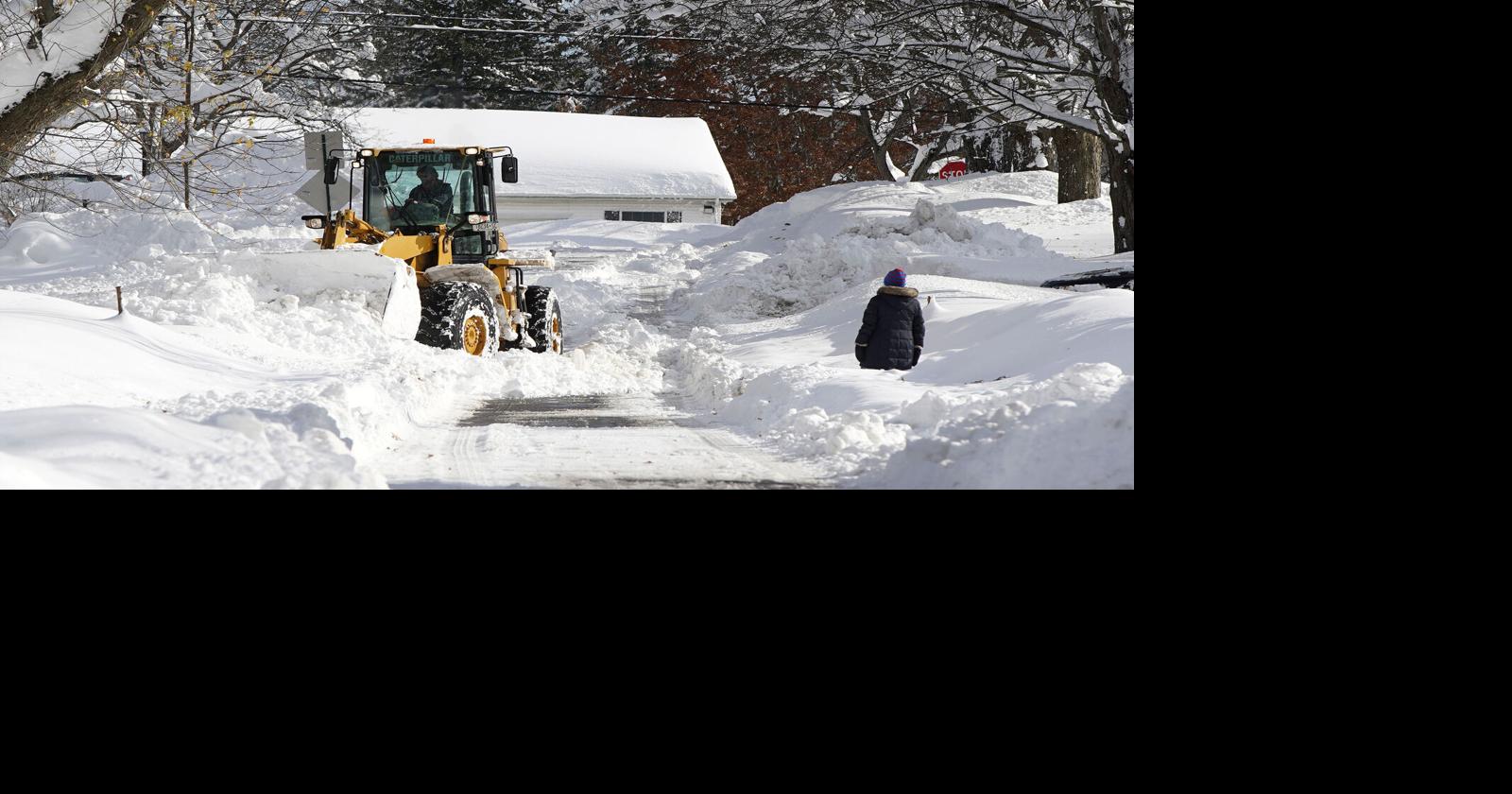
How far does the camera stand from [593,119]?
1179 inches

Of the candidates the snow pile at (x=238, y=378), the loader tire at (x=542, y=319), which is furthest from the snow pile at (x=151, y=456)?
the loader tire at (x=542, y=319)

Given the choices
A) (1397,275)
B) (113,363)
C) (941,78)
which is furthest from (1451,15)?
(941,78)

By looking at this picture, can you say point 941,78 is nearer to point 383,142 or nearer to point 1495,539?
point 383,142

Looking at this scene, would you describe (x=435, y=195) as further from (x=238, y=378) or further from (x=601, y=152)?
(x=601, y=152)

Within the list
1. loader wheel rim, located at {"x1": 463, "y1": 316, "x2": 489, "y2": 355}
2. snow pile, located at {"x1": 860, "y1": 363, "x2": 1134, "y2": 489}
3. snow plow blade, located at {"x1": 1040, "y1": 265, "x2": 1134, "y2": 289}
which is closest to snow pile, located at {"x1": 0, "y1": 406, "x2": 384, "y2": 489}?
snow pile, located at {"x1": 860, "y1": 363, "x2": 1134, "y2": 489}

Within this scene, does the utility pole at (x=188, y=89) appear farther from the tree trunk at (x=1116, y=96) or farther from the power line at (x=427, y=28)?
the tree trunk at (x=1116, y=96)

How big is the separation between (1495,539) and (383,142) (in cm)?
2171

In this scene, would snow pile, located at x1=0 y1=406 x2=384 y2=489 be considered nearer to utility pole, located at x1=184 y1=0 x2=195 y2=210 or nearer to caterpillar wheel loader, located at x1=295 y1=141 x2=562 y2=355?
utility pole, located at x1=184 y1=0 x2=195 y2=210

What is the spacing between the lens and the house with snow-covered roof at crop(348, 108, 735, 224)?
29781 millimetres

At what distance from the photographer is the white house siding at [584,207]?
3092cm

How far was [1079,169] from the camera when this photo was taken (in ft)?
86.4

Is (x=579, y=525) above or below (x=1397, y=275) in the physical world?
below

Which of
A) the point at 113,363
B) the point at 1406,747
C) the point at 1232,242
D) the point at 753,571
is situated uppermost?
the point at 1232,242

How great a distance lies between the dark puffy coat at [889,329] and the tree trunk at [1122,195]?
10.2 meters
